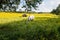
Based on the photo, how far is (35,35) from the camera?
1255 cm

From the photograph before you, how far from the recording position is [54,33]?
12.8 metres

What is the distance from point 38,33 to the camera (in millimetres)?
12750

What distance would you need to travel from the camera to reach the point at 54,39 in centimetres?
1239

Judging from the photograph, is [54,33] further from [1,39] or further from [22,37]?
[1,39]

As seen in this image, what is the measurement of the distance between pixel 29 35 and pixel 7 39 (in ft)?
3.65

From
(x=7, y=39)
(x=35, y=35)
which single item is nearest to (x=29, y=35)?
(x=35, y=35)

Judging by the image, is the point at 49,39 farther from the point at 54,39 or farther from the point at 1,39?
the point at 1,39

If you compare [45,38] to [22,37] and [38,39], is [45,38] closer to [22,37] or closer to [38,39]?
[38,39]

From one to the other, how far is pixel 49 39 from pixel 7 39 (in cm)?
206

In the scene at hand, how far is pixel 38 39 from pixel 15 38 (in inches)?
48.3

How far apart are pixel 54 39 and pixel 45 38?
1.40 feet

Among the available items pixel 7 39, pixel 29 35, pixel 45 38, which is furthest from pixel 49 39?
pixel 7 39

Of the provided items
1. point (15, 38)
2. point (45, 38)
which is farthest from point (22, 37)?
point (45, 38)

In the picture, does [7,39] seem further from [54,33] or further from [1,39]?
[54,33]
